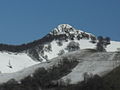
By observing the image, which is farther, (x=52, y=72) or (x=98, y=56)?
(x=98, y=56)

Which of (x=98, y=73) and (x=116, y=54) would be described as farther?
(x=116, y=54)

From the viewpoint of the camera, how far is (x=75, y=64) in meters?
149

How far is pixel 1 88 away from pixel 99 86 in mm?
30087

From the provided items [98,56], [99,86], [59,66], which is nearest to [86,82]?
[99,86]

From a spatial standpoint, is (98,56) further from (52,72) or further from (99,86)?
Answer: (99,86)

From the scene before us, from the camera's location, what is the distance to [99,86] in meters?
113

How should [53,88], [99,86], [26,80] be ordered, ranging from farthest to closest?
[26,80] < [53,88] < [99,86]

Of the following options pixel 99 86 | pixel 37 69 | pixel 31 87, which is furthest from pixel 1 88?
pixel 99 86

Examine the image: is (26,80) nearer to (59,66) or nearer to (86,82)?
(59,66)

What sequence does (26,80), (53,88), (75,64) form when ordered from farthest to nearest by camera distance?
(75,64)
(26,80)
(53,88)

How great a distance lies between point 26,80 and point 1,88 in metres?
9.11

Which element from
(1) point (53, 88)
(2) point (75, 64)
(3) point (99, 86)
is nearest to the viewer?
(3) point (99, 86)

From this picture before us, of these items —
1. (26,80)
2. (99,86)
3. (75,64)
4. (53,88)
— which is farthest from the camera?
(75,64)

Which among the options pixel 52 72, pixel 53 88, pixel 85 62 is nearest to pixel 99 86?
pixel 53 88
